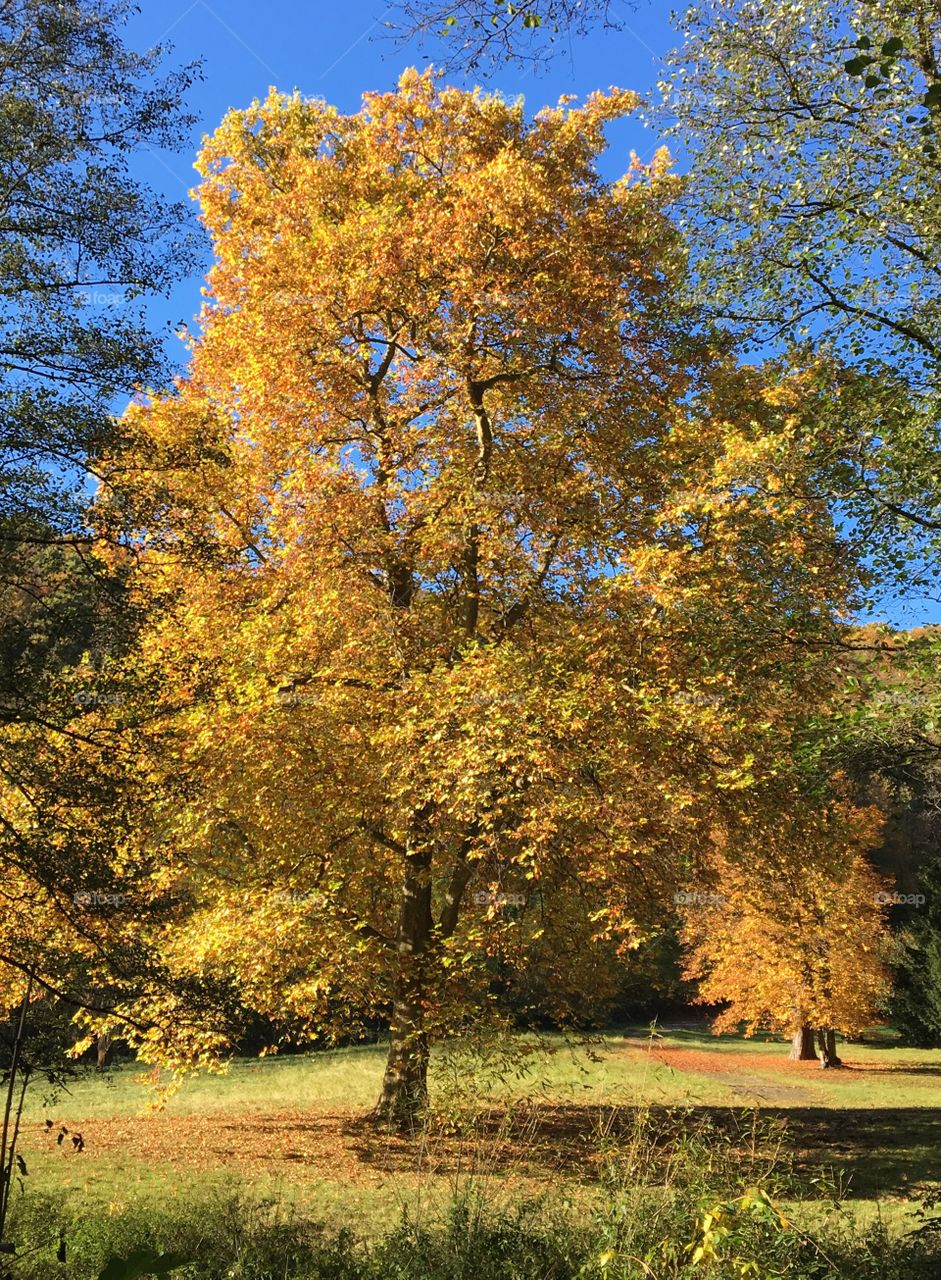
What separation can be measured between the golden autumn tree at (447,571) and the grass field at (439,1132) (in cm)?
139

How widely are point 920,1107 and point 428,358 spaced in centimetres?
1913

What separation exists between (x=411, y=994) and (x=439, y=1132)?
184 cm

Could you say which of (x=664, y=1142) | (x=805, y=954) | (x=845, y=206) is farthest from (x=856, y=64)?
(x=805, y=954)

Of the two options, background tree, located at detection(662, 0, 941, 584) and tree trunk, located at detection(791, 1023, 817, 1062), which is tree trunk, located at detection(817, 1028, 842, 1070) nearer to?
tree trunk, located at detection(791, 1023, 817, 1062)

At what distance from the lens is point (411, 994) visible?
11.8 m

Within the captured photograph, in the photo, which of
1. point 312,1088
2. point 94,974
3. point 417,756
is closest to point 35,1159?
point 94,974

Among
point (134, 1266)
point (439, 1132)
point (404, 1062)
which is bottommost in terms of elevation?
point (439, 1132)

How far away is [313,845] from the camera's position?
41.9ft

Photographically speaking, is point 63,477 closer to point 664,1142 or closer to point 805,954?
point 664,1142

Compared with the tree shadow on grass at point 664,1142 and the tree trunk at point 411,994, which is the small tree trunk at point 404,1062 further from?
the tree shadow on grass at point 664,1142

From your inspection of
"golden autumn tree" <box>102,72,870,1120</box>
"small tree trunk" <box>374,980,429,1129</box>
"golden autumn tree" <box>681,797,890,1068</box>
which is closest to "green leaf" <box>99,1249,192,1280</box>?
"golden autumn tree" <box>102,72,870,1120</box>

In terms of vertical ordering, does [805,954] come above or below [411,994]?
below

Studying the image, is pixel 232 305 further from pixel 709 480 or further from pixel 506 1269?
pixel 506 1269

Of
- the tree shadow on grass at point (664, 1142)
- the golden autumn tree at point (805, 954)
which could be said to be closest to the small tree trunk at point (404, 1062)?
the tree shadow on grass at point (664, 1142)
